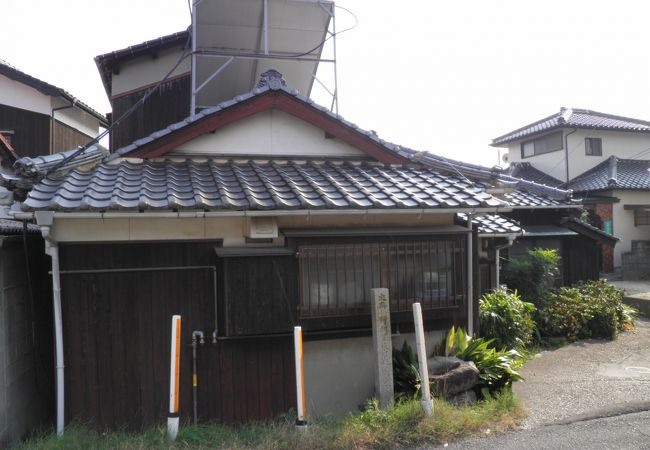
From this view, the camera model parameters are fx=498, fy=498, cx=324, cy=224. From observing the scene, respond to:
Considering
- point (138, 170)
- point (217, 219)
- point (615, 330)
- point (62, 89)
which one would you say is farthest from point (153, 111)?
point (615, 330)

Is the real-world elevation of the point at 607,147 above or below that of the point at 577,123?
below

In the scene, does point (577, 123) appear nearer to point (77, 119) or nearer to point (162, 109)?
point (162, 109)

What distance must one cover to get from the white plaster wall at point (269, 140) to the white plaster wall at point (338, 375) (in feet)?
9.41

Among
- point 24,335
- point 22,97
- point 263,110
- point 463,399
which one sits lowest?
point 463,399

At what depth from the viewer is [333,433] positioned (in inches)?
206

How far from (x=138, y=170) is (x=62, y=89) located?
10865 millimetres

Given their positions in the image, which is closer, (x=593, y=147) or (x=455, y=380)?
(x=455, y=380)

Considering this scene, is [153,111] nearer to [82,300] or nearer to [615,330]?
[82,300]

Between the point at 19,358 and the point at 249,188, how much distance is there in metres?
3.53

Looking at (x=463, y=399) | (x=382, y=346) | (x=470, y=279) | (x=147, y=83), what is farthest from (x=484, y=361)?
(x=147, y=83)

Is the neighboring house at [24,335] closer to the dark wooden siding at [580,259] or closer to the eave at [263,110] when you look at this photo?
the eave at [263,110]

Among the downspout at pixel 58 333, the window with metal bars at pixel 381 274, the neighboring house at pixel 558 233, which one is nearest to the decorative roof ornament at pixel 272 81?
the window with metal bars at pixel 381 274

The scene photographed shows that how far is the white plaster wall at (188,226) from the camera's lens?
5.92 meters

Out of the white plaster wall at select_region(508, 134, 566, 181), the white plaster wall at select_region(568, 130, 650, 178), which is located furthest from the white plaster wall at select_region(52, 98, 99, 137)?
the white plaster wall at select_region(568, 130, 650, 178)
